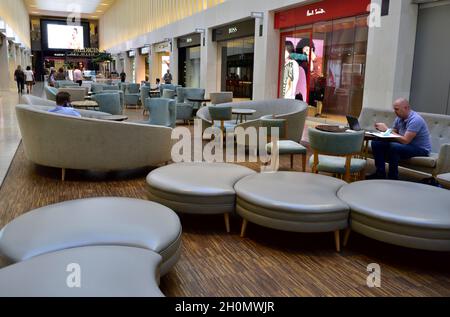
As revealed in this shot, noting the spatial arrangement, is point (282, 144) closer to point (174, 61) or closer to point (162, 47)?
point (174, 61)

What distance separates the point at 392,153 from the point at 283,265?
9.04ft

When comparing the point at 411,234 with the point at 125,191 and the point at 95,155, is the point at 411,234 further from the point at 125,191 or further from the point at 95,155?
the point at 95,155

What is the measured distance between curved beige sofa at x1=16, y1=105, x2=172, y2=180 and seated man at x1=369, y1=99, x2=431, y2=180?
3009 millimetres

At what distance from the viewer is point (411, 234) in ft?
9.66


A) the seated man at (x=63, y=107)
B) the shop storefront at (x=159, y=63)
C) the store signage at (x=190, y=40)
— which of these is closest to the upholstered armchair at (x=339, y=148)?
the seated man at (x=63, y=107)

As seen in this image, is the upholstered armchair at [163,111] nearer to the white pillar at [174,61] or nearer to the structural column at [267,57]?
the structural column at [267,57]

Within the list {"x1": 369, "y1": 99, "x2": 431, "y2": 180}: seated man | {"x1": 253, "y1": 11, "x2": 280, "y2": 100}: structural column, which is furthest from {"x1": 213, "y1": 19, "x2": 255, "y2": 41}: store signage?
{"x1": 369, "y1": 99, "x2": 431, "y2": 180}: seated man

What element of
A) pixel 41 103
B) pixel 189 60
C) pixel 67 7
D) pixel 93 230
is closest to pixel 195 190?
pixel 93 230

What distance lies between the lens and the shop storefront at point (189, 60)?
64.1 feet

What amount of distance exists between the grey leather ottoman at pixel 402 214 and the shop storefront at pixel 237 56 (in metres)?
11.5

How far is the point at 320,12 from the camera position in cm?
1048

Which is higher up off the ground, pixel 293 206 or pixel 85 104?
pixel 85 104
